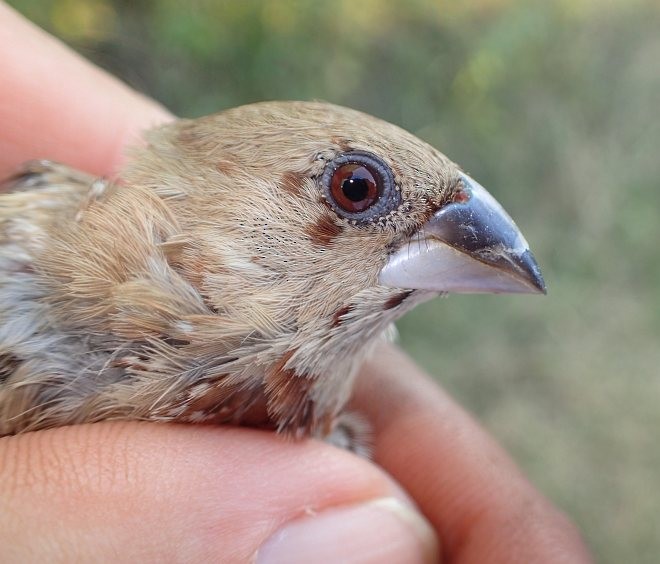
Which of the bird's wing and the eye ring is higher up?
the eye ring

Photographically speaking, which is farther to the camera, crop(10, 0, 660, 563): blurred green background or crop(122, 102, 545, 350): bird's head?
crop(10, 0, 660, 563): blurred green background

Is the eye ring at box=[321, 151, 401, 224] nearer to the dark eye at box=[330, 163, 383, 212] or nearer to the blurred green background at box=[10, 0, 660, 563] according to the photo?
the dark eye at box=[330, 163, 383, 212]

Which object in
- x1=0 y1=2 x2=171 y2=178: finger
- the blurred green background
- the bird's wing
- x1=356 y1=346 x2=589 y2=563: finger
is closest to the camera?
the bird's wing

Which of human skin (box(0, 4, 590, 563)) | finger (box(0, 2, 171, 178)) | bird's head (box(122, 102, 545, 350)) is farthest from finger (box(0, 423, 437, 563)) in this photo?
finger (box(0, 2, 171, 178))

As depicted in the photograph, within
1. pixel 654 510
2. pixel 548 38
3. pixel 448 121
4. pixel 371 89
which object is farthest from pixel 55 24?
pixel 654 510

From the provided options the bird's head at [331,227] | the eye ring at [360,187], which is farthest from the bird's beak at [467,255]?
the eye ring at [360,187]

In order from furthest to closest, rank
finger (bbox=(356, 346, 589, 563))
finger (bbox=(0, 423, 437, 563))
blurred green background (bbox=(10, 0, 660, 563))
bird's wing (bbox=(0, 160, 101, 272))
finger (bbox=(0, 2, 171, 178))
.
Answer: blurred green background (bbox=(10, 0, 660, 563)), finger (bbox=(0, 2, 171, 178)), finger (bbox=(356, 346, 589, 563)), bird's wing (bbox=(0, 160, 101, 272)), finger (bbox=(0, 423, 437, 563))

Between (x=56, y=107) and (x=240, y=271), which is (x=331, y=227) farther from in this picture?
(x=56, y=107)

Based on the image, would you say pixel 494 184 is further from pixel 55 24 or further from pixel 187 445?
pixel 187 445
